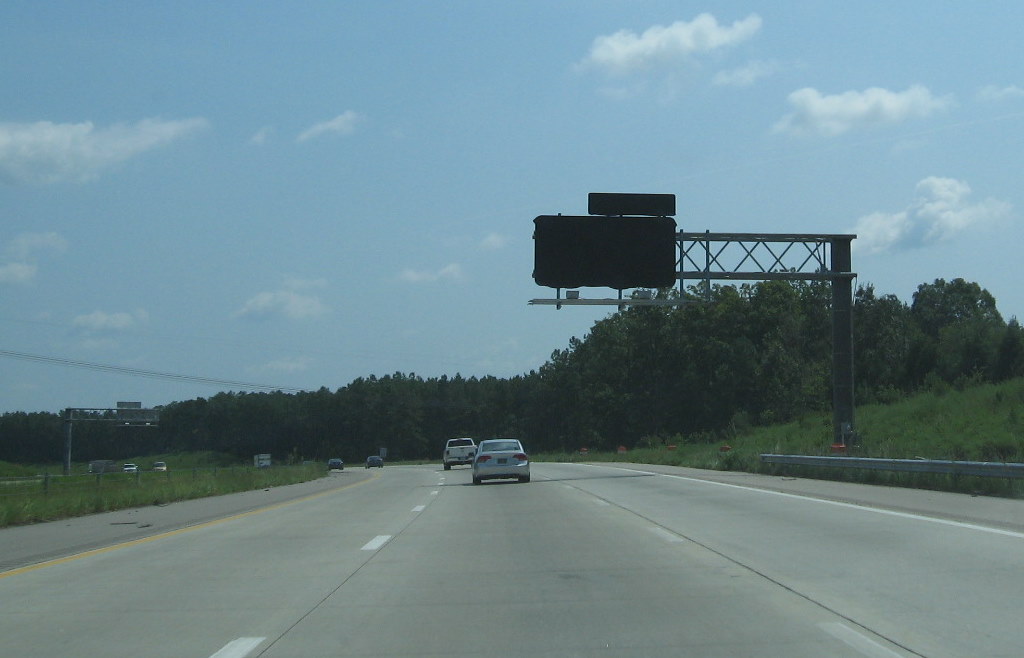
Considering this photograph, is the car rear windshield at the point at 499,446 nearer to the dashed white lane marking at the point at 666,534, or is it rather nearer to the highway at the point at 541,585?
the highway at the point at 541,585

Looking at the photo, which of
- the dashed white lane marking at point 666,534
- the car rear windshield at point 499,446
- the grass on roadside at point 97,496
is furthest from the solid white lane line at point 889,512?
the grass on roadside at point 97,496

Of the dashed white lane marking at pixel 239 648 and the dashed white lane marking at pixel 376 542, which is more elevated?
the dashed white lane marking at pixel 239 648

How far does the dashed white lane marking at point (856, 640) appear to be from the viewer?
698cm

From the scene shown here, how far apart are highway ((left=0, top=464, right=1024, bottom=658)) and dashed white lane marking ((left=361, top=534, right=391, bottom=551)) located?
57 millimetres

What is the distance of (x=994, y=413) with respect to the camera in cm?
4278

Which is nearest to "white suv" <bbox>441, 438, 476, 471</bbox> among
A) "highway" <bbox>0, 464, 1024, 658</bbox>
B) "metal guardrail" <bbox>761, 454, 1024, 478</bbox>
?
"metal guardrail" <bbox>761, 454, 1024, 478</bbox>

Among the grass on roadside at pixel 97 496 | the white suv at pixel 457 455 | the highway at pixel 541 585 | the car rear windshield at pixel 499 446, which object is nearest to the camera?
the highway at pixel 541 585

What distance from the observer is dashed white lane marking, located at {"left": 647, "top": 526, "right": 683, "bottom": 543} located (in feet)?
46.3

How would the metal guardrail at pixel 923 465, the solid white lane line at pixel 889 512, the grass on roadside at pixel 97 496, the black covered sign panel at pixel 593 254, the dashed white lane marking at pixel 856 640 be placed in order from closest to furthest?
the dashed white lane marking at pixel 856 640 < the solid white lane line at pixel 889 512 < the metal guardrail at pixel 923 465 < the grass on roadside at pixel 97 496 < the black covered sign panel at pixel 593 254

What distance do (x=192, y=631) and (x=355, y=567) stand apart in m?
3.92

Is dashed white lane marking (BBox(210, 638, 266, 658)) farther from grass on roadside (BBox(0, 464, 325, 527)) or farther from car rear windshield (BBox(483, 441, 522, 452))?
car rear windshield (BBox(483, 441, 522, 452))

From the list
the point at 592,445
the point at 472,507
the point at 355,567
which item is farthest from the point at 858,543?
the point at 592,445

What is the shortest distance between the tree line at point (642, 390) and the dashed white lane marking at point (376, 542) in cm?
4965

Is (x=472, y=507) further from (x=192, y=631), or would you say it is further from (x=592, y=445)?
(x=592, y=445)
